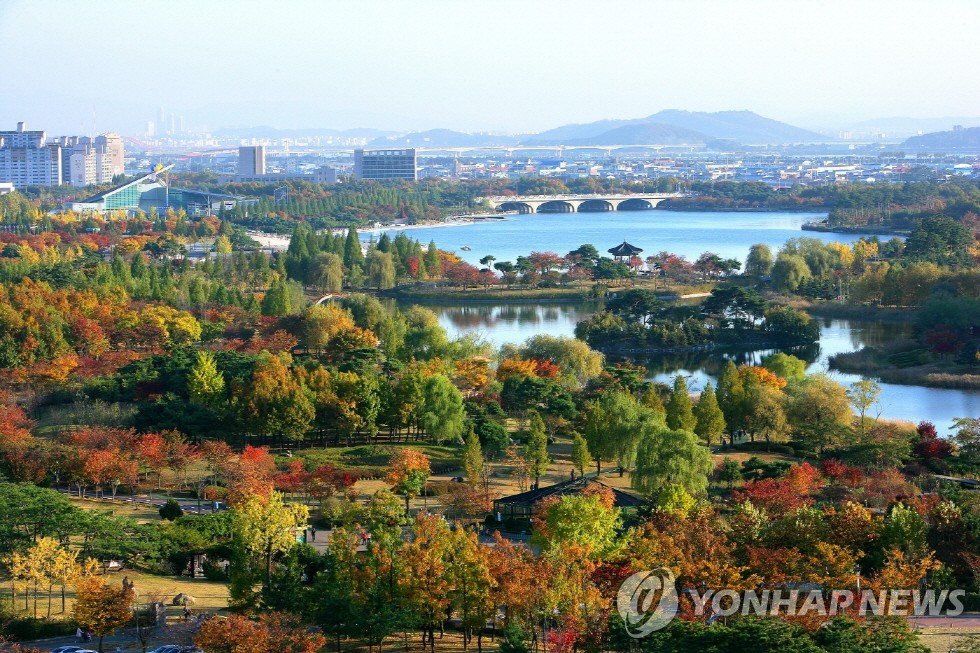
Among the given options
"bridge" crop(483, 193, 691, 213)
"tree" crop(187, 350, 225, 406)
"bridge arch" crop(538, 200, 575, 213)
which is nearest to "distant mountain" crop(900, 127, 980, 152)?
"bridge" crop(483, 193, 691, 213)

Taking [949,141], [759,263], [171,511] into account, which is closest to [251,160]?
[759,263]

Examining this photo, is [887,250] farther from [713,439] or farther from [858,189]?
[858,189]

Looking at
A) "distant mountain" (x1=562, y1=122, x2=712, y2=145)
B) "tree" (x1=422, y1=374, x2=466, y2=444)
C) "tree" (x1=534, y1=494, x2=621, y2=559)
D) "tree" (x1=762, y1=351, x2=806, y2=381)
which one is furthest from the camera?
"distant mountain" (x1=562, y1=122, x2=712, y2=145)

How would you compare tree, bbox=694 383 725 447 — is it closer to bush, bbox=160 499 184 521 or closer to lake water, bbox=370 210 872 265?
bush, bbox=160 499 184 521

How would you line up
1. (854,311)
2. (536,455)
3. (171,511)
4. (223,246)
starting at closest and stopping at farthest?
(171,511) → (536,455) → (854,311) → (223,246)

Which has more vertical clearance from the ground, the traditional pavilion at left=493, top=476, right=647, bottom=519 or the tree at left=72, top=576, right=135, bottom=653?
the tree at left=72, top=576, right=135, bottom=653

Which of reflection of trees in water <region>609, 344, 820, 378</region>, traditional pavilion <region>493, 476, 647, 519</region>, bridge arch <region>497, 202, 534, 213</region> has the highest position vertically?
bridge arch <region>497, 202, 534, 213</region>

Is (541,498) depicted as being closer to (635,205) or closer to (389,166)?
(635,205)
